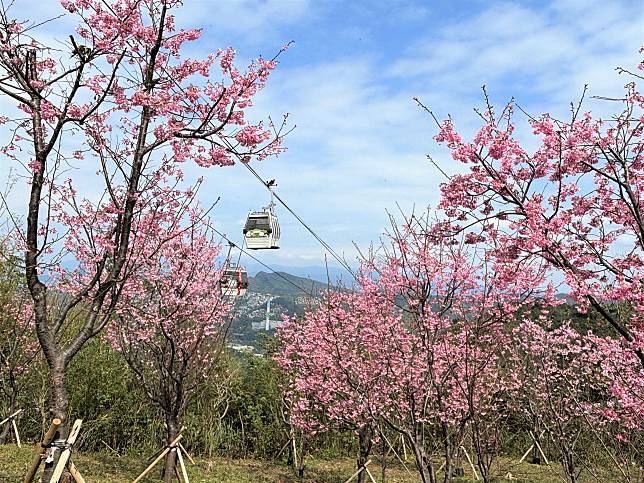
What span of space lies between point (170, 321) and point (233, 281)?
162 centimetres

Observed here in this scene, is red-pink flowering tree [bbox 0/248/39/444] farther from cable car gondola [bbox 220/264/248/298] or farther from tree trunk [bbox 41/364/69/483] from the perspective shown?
tree trunk [bbox 41/364/69/483]

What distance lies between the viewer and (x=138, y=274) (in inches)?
307

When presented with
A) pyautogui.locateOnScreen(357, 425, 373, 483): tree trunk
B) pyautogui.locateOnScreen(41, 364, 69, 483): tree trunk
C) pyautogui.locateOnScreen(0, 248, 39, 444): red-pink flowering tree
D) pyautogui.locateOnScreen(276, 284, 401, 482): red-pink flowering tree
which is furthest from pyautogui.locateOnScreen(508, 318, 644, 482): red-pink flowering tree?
pyautogui.locateOnScreen(0, 248, 39, 444): red-pink flowering tree

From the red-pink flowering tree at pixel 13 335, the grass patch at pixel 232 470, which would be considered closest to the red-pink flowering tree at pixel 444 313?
the grass patch at pixel 232 470

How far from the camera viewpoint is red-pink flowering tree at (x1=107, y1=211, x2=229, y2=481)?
7.14 meters

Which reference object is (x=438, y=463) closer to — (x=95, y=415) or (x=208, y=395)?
(x=208, y=395)

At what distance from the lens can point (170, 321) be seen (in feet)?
23.2

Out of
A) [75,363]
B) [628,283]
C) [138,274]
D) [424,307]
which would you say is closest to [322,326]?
[138,274]

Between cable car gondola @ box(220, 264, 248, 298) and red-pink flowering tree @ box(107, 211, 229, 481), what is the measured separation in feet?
0.53

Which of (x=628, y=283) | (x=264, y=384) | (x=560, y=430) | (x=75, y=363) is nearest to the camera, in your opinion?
(x=628, y=283)

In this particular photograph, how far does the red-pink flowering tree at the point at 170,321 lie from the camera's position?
23.4 ft

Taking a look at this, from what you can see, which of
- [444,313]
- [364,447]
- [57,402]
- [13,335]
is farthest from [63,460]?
[13,335]

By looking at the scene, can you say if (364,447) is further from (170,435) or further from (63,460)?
(63,460)

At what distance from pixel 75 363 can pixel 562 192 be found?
10.4 metres
